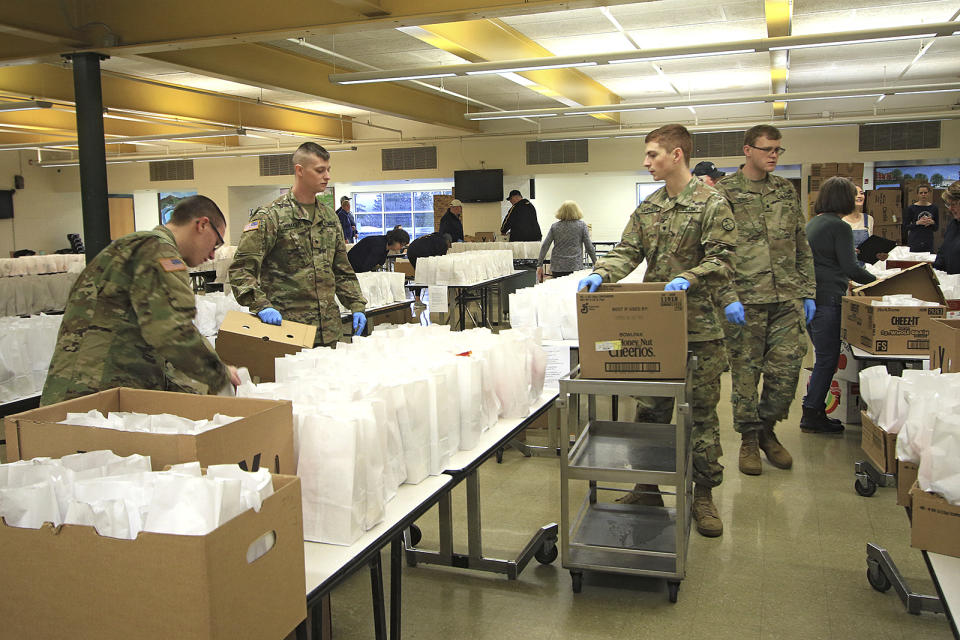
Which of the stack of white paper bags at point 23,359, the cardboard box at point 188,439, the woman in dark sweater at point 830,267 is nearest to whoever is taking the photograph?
the cardboard box at point 188,439

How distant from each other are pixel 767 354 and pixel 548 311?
1272 mm

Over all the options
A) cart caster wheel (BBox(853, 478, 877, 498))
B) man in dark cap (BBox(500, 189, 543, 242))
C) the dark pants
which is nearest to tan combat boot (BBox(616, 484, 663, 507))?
cart caster wheel (BBox(853, 478, 877, 498))

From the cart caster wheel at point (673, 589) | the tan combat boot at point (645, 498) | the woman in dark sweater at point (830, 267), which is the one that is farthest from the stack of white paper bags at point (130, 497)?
the woman in dark sweater at point (830, 267)

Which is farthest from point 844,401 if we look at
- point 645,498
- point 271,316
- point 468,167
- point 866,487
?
point 468,167

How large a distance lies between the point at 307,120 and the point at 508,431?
12.0 m

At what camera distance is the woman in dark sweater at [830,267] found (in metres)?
4.72

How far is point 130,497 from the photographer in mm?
1427

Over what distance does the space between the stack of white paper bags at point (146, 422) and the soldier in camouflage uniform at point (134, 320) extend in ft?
1.28

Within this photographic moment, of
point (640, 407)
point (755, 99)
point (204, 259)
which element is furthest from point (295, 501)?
point (755, 99)

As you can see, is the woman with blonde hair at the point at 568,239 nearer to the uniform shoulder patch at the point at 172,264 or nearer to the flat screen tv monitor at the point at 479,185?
the flat screen tv monitor at the point at 479,185

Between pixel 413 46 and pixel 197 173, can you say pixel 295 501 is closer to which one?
pixel 413 46

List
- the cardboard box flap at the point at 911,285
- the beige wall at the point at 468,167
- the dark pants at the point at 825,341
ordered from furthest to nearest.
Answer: the beige wall at the point at 468,167 < the dark pants at the point at 825,341 < the cardboard box flap at the point at 911,285

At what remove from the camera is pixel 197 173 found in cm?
1769

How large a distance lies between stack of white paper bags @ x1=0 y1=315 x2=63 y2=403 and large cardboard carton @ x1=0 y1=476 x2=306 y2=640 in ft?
8.66
